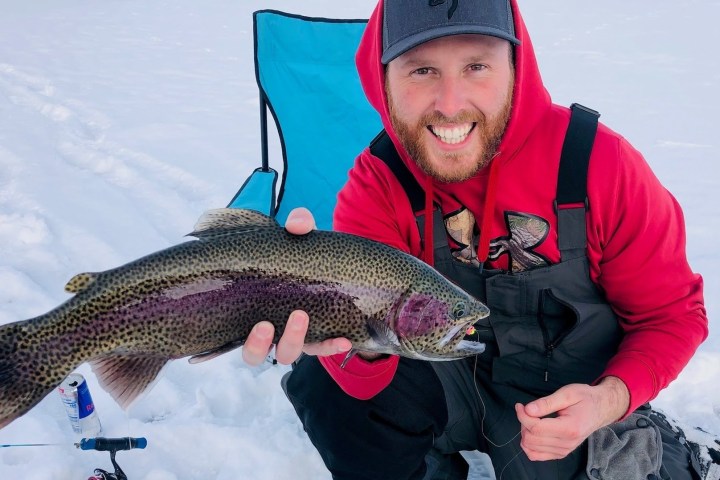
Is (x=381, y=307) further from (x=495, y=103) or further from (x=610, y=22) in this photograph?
(x=610, y=22)

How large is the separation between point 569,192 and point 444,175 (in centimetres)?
57

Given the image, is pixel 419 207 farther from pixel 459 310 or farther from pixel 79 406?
pixel 79 406

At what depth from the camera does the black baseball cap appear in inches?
95.1

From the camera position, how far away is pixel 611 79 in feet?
37.4

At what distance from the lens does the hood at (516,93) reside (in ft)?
8.43

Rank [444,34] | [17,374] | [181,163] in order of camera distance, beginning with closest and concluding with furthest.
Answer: [17,374] < [444,34] < [181,163]

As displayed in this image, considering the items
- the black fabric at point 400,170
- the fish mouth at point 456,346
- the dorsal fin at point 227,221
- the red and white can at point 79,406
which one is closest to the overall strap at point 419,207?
the black fabric at point 400,170

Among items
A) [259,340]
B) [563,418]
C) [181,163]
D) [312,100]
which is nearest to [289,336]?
[259,340]

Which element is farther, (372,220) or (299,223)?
(372,220)

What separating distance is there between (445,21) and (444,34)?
8 centimetres

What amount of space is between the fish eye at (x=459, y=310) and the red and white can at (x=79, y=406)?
2.06m

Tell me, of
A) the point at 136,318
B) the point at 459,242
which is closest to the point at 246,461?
the point at 136,318

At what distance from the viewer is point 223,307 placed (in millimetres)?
2109

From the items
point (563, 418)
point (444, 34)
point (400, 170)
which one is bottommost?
point (563, 418)
